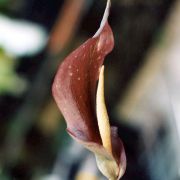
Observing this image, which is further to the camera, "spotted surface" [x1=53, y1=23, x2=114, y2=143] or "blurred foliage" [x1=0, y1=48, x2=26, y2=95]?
"blurred foliage" [x1=0, y1=48, x2=26, y2=95]

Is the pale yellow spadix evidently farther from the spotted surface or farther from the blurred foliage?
the blurred foliage

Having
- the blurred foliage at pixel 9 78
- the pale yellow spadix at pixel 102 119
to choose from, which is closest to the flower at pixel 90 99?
the pale yellow spadix at pixel 102 119

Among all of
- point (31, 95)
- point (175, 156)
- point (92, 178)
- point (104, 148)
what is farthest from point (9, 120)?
point (104, 148)

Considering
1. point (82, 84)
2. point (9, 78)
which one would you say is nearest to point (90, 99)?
point (82, 84)

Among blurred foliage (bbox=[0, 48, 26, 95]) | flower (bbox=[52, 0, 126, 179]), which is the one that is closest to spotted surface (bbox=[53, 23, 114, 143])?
flower (bbox=[52, 0, 126, 179])

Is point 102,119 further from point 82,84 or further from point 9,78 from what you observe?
point 9,78

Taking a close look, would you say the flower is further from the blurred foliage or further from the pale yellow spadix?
the blurred foliage

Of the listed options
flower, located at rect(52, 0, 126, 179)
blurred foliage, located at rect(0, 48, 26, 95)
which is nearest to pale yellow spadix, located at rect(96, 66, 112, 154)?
flower, located at rect(52, 0, 126, 179)

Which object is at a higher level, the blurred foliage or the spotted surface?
the spotted surface

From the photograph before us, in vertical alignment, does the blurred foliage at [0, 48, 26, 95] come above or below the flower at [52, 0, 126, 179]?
below
